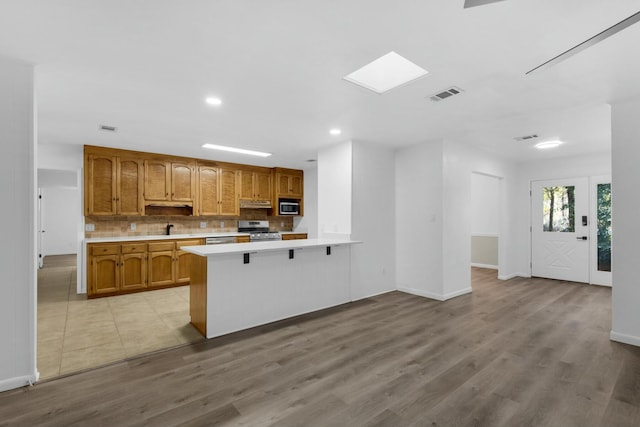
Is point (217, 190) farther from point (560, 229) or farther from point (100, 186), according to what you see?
point (560, 229)

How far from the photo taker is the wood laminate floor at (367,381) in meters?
1.95

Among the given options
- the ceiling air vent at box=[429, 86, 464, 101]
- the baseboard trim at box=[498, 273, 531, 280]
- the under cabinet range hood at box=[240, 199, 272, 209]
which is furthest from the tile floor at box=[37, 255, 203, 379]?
the baseboard trim at box=[498, 273, 531, 280]

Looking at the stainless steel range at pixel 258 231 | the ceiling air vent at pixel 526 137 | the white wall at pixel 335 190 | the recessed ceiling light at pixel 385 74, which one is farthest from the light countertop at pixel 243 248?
the ceiling air vent at pixel 526 137

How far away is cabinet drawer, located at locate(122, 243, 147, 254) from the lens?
502cm

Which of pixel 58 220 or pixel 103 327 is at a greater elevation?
pixel 58 220

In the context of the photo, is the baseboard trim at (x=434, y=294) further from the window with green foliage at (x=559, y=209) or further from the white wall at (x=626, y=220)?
the window with green foliage at (x=559, y=209)

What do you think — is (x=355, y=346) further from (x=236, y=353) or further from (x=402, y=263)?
(x=402, y=263)

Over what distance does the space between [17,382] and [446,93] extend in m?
4.36

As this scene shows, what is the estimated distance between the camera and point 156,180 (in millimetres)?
5582

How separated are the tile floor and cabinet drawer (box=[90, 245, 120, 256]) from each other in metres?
0.72

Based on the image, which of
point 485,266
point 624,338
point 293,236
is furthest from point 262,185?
point 624,338

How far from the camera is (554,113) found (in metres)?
3.46

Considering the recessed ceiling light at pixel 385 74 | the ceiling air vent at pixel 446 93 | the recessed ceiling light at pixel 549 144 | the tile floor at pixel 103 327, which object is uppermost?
the recessed ceiling light at pixel 385 74

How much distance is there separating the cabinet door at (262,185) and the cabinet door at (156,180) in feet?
5.89
